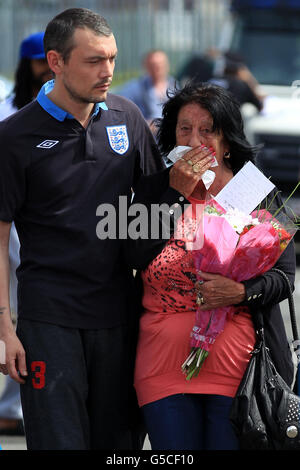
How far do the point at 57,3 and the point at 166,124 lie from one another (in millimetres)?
21269

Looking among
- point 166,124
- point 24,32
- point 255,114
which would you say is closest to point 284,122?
point 255,114

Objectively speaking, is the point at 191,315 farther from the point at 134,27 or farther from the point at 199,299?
the point at 134,27

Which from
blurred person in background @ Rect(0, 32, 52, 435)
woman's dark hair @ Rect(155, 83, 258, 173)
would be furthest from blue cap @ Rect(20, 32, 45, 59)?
woman's dark hair @ Rect(155, 83, 258, 173)

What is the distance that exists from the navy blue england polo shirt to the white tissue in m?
0.20

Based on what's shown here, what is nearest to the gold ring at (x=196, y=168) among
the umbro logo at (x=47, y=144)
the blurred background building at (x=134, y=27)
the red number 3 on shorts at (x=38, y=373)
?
the umbro logo at (x=47, y=144)

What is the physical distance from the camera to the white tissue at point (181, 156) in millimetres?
3578

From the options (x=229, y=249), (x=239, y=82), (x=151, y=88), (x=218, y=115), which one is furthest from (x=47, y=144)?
(x=151, y=88)

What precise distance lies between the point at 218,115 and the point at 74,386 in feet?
3.82

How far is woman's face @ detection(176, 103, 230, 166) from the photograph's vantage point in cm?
363

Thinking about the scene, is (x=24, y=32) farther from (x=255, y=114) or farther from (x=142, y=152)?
(x=142, y=152)

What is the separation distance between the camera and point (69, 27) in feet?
11.5

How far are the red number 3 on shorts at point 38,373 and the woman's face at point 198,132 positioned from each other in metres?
1.00

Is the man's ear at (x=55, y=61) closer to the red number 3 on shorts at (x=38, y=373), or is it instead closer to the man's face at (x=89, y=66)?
the man's face at (x=89, y=66)

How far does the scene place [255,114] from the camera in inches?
446
